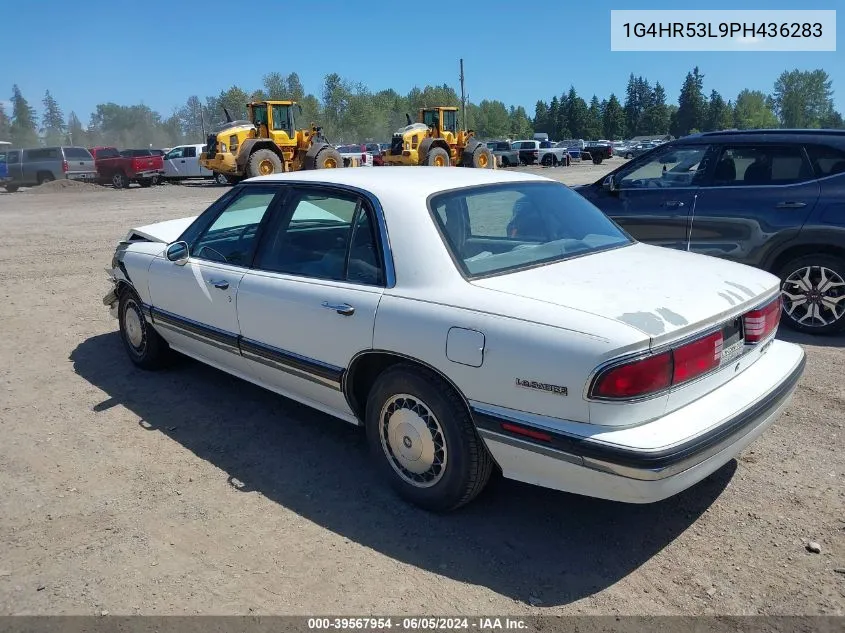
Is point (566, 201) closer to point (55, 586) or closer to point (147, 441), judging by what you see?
point (147, 441)

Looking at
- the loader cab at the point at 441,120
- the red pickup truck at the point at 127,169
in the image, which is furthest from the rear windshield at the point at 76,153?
the loader cab at the point at 441,120

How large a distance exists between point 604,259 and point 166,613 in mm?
2517

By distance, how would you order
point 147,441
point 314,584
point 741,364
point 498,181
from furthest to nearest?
point 147,441 < point 498,181 < point 741,364 < point 314,584

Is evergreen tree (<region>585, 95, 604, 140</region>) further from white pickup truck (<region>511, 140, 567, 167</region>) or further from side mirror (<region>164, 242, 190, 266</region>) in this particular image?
side mirror (<region>164, 242, 190, 266</region>)

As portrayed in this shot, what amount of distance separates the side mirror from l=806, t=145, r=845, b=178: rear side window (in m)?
5.13

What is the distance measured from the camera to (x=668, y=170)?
21.2 feet

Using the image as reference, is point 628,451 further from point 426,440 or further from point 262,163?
point 262,163

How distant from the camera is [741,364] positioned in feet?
10.0

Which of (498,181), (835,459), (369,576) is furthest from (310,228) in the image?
(835,459)

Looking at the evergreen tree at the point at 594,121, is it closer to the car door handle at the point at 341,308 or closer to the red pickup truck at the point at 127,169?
the red pickup truck at the point at 127,169

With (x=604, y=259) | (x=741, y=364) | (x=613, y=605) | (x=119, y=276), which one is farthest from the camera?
(x=119, y=276)

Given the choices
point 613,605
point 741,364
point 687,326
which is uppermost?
point 687,326

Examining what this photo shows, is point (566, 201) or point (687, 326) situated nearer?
point (687, 326)

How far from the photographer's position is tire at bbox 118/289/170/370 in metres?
5.07
